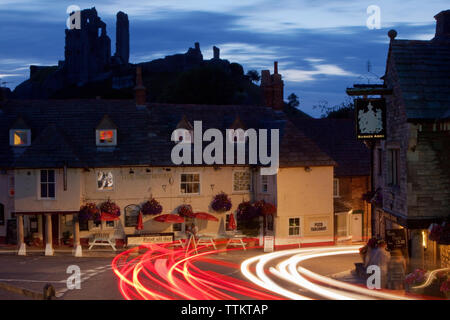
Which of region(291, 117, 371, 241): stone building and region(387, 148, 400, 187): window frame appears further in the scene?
region(291, 117, 371, 241): stone building

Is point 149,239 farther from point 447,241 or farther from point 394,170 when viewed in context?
point 447,241

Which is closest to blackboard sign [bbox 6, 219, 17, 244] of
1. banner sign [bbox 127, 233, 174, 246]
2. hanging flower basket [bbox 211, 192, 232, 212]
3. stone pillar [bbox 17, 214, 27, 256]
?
stone pillar [bbox 17, 214, 27, 256]

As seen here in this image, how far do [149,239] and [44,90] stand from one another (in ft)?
352

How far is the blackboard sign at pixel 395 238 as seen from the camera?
874 inches

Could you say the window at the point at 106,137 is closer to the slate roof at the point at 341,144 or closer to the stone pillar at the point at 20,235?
the stone pillar at the point at 20,235

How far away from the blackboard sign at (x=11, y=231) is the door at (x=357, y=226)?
21606 mm

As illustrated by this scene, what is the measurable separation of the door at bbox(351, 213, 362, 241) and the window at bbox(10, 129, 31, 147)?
21544 mm

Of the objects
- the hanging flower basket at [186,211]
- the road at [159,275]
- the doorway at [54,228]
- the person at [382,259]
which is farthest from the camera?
the doorway at [54,228]

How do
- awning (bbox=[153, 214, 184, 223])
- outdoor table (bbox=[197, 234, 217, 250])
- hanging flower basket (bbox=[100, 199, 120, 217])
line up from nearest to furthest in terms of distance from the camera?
outdoor table (bbox=[197, 234, 217, 250]), hanging flower basket (bbox=[100, 199, 120, 217]), awning (bbox=[153, 214, 184, 223])

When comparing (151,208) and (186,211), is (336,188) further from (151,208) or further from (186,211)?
(151,208)

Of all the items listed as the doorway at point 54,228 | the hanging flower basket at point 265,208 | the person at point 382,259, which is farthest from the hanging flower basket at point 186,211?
the person at point 382,259

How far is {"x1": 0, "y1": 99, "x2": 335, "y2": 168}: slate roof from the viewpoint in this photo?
34062 mm

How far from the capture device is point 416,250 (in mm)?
22141

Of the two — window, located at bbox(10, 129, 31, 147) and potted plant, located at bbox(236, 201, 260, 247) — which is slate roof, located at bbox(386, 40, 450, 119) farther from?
window, located at bbox(10, 129, 31, 147)
